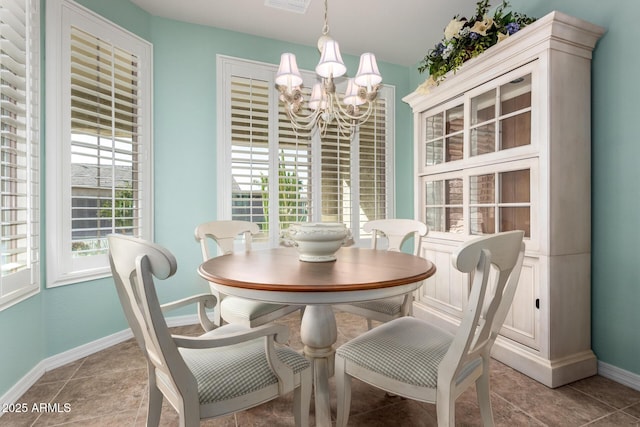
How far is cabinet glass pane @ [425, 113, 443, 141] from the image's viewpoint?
2.83 metres

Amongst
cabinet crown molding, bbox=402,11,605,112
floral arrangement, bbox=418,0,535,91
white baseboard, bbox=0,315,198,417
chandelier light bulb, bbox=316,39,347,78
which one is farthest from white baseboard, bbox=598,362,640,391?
white baseboard, bbox=0,315,198,417

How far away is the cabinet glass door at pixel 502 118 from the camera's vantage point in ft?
6.75

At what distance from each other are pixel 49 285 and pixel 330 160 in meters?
2.57

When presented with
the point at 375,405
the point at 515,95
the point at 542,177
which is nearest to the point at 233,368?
the point at 375,405

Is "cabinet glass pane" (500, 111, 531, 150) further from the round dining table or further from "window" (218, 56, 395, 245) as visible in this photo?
"window" (218, 56, 395, 245)

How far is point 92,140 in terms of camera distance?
2398 mm

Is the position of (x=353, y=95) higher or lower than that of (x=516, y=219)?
higher

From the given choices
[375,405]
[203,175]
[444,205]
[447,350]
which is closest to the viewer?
[447,350]

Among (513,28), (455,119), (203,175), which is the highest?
(513,28)

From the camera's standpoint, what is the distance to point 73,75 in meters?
2.28

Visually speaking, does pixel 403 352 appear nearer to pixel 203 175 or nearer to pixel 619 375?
pixel 619 375

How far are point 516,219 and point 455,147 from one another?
80 cm

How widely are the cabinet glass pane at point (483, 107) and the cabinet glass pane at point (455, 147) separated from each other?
0.59 ft

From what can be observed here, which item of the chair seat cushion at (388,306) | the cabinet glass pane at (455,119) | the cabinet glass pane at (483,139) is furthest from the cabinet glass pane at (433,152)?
the chair seat cushion at (388,306)
